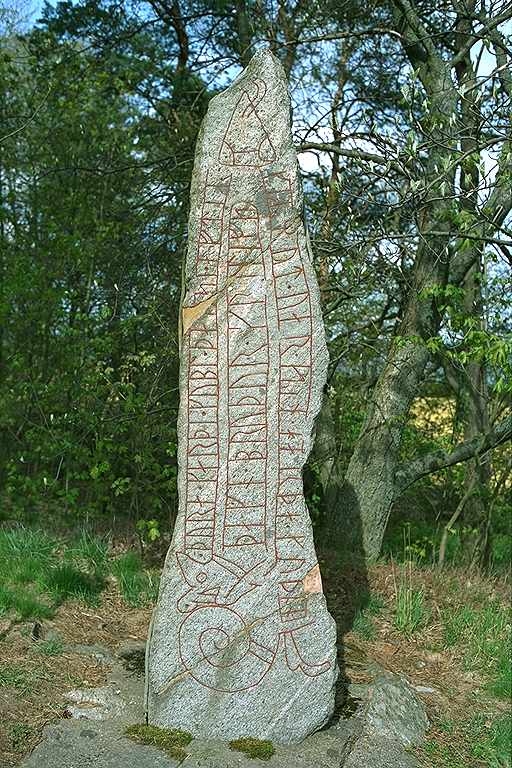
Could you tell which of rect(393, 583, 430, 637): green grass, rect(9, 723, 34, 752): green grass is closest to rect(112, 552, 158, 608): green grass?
rect(393, 583, 430, 637): green grass

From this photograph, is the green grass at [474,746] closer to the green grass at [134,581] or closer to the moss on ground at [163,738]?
the moss on ground at [163,738]

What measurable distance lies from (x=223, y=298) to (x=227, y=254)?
0.75 feet

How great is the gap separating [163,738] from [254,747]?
41cm

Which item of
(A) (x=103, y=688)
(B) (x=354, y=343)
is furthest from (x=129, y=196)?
(A) (x=103, y=688)

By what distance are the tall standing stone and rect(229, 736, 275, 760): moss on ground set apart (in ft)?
0.13

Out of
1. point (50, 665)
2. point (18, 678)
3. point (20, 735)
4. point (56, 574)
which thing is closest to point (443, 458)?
point (56, 574)

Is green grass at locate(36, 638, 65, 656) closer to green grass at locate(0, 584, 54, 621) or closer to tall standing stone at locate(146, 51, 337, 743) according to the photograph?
green grass at locate(0, 584, 54, 621)

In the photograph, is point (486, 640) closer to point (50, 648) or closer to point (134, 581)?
point (134, 581)

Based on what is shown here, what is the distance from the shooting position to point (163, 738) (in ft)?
12.6

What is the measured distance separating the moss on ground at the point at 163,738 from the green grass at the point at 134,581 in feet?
5.60

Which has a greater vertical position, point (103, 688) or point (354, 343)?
point (354, 343)

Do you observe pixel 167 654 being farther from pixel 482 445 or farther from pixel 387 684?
pixel 482 445

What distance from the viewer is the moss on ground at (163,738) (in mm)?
3748

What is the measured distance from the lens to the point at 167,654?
3926mm
